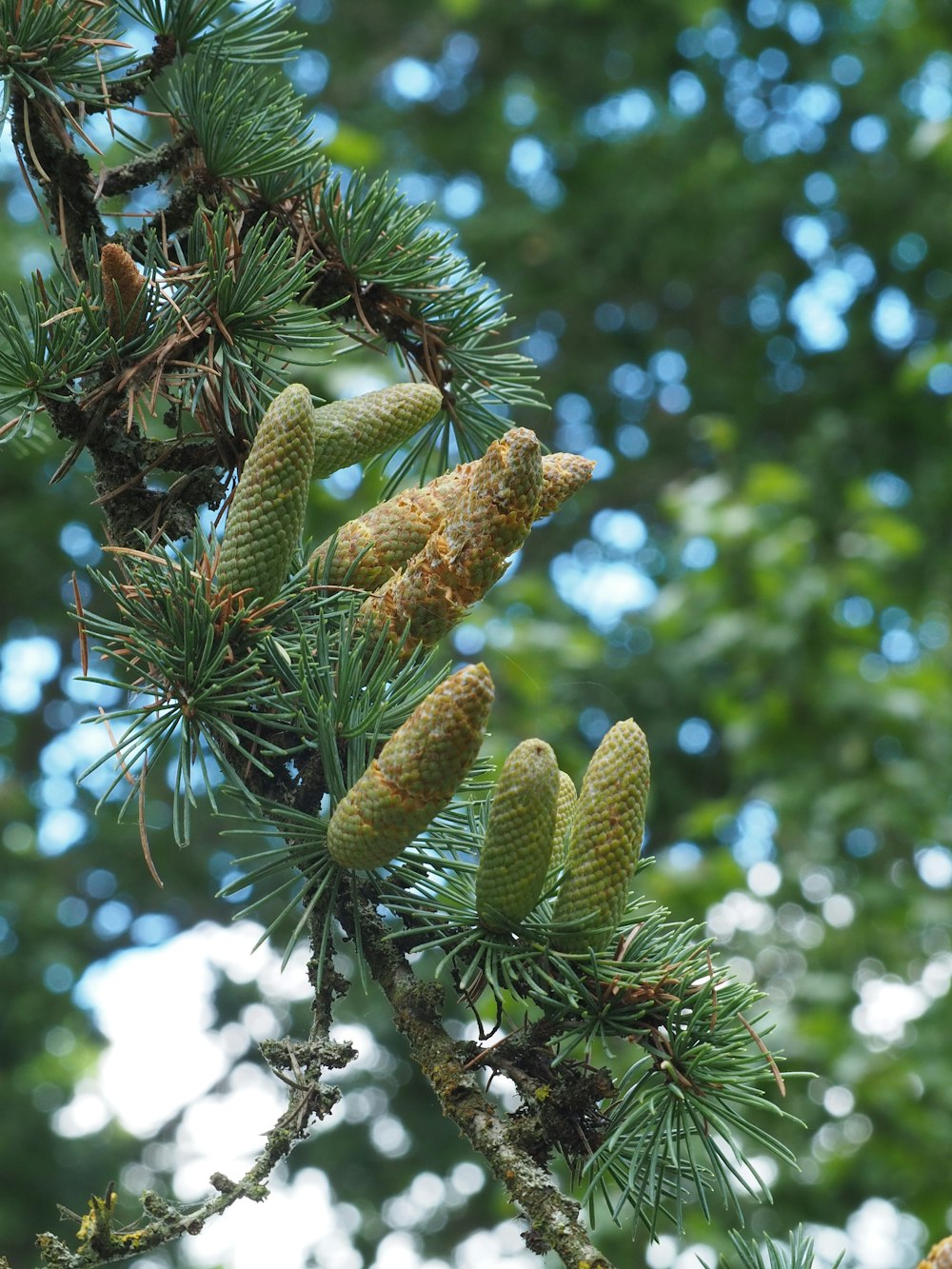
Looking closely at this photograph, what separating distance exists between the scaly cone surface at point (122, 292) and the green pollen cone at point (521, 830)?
40cm

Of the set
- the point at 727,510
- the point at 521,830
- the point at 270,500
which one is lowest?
the point at 727,510

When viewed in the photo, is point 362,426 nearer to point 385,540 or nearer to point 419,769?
point 385,540

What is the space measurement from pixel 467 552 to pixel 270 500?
122mm

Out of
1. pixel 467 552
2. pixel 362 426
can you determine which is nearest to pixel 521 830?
pixel 467 552

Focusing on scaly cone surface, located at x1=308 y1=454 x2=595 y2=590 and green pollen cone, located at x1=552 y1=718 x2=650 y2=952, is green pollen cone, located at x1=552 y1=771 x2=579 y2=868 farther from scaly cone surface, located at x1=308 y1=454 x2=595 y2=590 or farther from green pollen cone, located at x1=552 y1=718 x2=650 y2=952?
scaly cone surface, located at x1=308 y1=454 x2=595 y2=590

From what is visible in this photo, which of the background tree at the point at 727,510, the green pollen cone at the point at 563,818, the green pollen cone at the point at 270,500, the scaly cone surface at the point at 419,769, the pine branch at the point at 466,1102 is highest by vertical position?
the green pollen cone at the point at 270,500

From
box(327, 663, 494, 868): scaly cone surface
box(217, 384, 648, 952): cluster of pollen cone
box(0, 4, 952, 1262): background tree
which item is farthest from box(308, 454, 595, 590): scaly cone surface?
box(0, 4, 952, 1262): background tree

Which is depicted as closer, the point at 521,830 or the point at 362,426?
the point at 521,830

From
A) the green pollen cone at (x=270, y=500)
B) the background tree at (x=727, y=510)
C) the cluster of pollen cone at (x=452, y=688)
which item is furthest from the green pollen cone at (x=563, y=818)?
the background tree at (x=727, y=510)

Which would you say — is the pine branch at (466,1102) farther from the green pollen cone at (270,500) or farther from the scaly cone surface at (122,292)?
the scaly cone surface at (122,292)

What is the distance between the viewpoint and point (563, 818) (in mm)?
789

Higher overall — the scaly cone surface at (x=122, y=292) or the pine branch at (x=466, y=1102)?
the scaly cone surface at (x=122, y=292)

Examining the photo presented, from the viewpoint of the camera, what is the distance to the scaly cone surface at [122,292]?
79 cm

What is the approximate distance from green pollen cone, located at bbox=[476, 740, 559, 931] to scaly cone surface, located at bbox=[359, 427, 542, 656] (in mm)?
122
